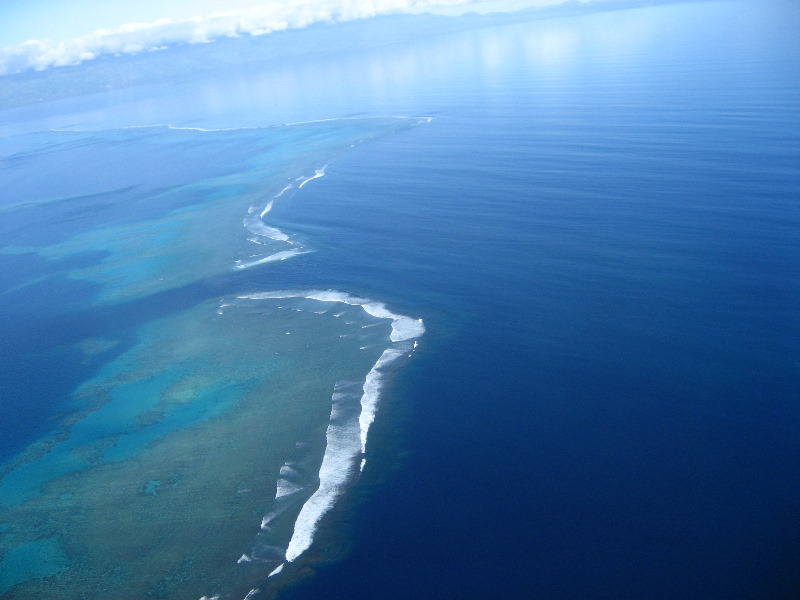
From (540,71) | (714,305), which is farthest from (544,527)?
(540,71)

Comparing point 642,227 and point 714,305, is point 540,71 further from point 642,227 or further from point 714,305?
point 714,305

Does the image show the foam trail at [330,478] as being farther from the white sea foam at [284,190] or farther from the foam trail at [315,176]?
the foam trail at [315,176]

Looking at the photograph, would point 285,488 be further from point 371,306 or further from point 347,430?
point 371,306

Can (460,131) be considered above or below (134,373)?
above

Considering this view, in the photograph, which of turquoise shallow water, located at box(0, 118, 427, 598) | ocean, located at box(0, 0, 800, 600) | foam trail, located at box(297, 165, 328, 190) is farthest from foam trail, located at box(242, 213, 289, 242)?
foam trail, located at box(297, 165, 328, 190)

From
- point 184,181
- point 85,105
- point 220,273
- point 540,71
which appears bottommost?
point 220,273

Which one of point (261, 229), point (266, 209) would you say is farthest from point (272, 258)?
point (266, 209)
